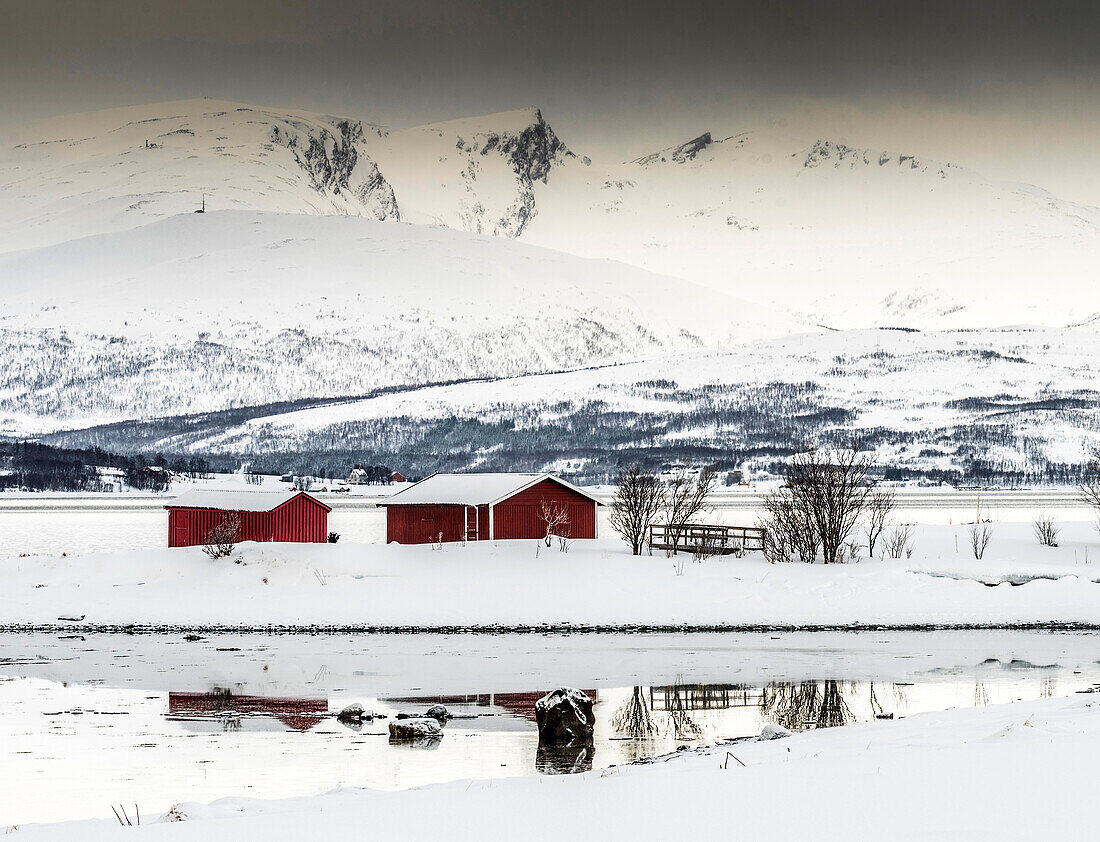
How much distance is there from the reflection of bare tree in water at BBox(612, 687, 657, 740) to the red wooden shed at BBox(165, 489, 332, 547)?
2964 cm

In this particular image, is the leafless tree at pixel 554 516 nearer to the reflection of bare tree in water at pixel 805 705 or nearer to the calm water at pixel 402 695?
the calm water at pixel 402 695

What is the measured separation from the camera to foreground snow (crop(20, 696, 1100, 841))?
1395 cm

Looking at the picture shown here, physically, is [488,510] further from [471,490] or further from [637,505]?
[637,505]

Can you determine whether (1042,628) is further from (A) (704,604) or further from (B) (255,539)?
(B) (255,539)

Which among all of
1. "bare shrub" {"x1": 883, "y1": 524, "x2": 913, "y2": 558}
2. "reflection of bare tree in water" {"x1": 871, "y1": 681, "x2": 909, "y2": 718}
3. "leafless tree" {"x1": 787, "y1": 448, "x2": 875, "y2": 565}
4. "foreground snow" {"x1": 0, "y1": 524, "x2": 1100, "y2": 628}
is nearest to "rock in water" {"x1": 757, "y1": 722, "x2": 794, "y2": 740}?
"reflection of bare tree in water" {"x1": 871, "y1": 681, "x2": 909, "y2": 718}

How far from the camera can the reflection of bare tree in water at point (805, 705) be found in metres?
24.8

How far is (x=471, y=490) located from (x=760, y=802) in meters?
43.1

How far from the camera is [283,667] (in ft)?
110

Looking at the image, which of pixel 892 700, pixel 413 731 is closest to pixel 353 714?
pixel 413 731

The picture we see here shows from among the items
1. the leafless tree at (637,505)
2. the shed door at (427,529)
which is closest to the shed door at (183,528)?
the shed door at (427,529)

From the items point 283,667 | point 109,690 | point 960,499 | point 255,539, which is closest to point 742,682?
point 283,667

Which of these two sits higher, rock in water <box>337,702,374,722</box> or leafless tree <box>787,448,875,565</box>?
leafless tree <box>787,448,875,565</box>

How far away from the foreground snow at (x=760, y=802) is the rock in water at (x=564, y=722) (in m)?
4.60

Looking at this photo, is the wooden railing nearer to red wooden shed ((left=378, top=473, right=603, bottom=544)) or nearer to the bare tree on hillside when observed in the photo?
the bare tree on hillside
